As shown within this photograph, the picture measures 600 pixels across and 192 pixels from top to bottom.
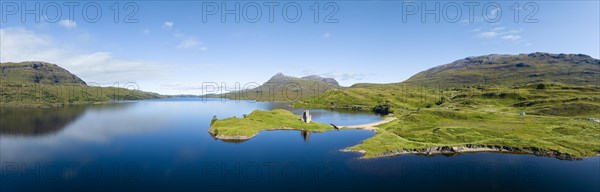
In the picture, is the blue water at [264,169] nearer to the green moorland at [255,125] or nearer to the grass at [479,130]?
the grass at [479,130]

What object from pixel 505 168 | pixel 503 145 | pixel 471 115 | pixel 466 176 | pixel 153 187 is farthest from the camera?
pixel 471 115

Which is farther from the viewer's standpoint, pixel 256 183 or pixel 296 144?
pixel 296 144

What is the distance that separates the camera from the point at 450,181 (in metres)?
66.1

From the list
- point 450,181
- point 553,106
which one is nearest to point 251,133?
point 450,181

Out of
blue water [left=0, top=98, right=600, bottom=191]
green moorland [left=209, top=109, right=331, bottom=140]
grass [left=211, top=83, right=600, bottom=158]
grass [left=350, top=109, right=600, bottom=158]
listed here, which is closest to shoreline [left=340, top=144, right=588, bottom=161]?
grass [left=211, top=83, right=600, bottom=158]

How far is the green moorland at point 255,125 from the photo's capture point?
123062 mm

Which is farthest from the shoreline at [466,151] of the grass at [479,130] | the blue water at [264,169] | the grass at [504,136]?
the blue water at [264,169]

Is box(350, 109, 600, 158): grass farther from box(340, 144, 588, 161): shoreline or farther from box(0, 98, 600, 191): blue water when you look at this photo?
box(0, 98, 600, 191): blue water

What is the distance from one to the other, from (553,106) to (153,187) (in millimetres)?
201281

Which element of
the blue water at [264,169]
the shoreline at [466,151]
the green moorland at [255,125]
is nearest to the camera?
the blue water at [264,169]

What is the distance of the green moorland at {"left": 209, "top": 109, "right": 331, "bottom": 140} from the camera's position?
404 feet

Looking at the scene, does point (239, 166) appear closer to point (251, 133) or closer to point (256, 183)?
point (256, 183)

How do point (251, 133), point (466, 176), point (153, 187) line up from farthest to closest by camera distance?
point (251, 133)
point (466, 176)
point (153, 187)

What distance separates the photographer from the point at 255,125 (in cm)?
14062
